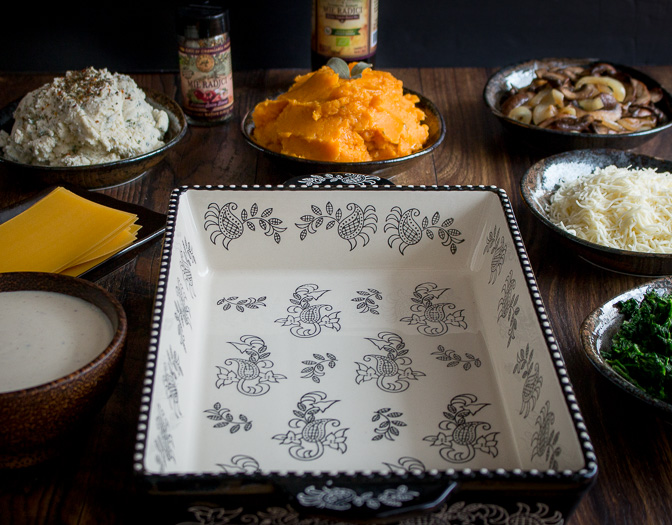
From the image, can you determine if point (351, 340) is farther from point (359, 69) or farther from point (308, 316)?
point (359, 69)

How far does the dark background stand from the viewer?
6.30ft

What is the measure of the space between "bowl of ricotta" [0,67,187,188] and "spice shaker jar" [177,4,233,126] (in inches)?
7.8

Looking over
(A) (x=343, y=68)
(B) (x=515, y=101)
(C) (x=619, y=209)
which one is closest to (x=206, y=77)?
(A) (x=343, y=68)

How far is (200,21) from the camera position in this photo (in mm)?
1387

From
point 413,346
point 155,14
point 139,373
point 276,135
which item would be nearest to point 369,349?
point 413,346

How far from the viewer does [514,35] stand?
2.08 metres

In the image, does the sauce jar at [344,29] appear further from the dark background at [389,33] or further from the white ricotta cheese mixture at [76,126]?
the white ricotta cheese mixture at [76,126]

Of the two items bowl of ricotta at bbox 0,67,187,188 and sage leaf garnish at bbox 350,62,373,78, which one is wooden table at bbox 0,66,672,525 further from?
sage leaf garnish at bbox 350,62,373,78

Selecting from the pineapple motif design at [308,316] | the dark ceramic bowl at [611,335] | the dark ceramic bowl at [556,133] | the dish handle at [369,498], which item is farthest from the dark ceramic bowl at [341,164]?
the dish handle at [369,498]

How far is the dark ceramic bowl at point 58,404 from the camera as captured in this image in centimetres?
64

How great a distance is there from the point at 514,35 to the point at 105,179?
4.76ft

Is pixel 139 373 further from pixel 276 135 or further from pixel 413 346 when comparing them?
pixel 276 135

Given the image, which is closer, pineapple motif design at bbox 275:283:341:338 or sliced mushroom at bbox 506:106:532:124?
pineapple motif design at bbox 275:283:341:338

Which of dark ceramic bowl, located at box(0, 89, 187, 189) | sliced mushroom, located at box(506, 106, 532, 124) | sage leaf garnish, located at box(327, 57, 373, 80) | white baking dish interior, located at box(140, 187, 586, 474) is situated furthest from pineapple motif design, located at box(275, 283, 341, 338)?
sliced mushroom, located at box(506, 106, 532, 124)
